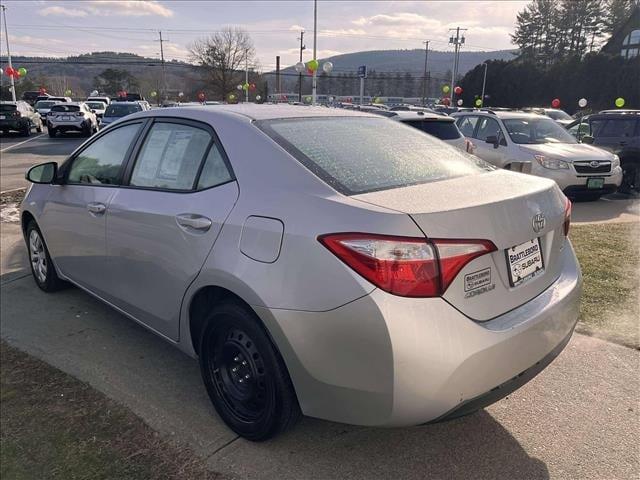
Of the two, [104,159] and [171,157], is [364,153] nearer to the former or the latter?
[171,157]

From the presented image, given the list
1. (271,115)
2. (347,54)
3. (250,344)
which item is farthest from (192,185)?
(347,54)

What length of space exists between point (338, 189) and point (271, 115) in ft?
3.02

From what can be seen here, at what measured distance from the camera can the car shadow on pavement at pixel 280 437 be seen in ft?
8.07

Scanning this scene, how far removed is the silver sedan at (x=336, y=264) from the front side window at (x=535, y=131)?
7.25 m

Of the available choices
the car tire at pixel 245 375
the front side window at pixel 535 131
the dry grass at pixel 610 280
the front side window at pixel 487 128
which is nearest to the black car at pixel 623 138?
the front side window at pixel 535 131

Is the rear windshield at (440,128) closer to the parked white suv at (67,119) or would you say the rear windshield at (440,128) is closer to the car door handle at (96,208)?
the car door handle at (96,208)

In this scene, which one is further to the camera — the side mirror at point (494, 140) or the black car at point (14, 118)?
the black car at point (14, 118)

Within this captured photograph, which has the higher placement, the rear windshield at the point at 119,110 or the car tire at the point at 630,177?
the rear windshield at the point at 119,110

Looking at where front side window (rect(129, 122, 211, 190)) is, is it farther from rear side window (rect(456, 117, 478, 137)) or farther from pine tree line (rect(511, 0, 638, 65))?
pine tree line (rect(511, 0, 638, 65))

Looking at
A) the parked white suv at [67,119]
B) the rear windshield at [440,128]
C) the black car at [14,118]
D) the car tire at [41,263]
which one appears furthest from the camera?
the black car at [14,118]

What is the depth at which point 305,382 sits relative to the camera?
2.25m

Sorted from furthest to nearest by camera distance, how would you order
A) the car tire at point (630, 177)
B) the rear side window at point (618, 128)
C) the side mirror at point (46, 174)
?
the rear side window at point (618, 128)
the car tire at point (630, 177)
the side mirror at point (46, 174)

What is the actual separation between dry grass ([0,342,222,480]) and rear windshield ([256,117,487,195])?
60.1 inches

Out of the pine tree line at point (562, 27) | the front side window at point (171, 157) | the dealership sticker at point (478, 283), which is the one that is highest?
the pine tree line at point (562, 27)
